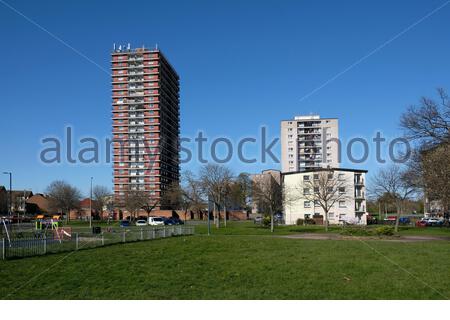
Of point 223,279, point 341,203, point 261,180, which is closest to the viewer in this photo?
point 223,279

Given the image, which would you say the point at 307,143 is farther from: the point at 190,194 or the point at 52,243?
the point at 52,243

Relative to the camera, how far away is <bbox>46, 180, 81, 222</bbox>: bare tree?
93562mm

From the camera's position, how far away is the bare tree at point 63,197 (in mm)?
93562

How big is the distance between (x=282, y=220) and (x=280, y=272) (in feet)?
246

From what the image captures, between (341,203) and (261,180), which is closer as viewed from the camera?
(341,203)

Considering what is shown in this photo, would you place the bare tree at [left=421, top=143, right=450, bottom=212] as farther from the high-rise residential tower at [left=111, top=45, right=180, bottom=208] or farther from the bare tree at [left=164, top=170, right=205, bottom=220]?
the high-rise residential tower at [left=111, top=45, right=180, bottom=208]

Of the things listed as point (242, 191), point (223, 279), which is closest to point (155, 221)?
point (242, 191)

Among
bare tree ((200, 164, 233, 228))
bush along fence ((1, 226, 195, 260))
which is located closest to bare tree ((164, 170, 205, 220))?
bare tree ((200, 164, 233, 228))

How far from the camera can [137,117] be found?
127 metres

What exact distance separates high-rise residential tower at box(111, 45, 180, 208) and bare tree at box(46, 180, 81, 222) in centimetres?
2219

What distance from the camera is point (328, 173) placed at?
65438 millimetres

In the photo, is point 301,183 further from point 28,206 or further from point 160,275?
point 28,206

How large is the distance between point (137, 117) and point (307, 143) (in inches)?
2188
